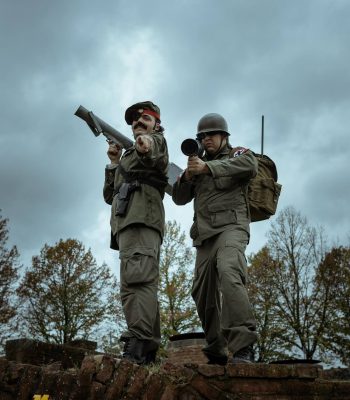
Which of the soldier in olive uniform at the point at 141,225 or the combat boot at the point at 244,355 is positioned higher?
the soldier in olive uniform at the point at 141,225

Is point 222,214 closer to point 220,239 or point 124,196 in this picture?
point 220,239

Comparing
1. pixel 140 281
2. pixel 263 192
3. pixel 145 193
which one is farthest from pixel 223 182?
pixel 140 281

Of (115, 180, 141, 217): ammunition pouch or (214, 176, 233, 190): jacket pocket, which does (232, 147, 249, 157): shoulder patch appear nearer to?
(214, 176, 233, 190): jacket pocket

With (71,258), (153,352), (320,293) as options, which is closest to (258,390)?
(153,352)

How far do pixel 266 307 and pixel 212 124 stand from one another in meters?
17.3

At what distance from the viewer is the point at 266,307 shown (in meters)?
20.9

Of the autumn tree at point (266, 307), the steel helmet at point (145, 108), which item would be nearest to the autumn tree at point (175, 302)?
the autumn tree at point (266, 307)

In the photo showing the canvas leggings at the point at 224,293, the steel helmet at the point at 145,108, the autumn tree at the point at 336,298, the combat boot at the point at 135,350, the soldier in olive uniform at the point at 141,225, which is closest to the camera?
the canvas leggings at the point at 224,293

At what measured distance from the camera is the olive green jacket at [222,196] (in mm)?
4207

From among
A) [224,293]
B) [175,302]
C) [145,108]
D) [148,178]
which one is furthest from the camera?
[175,302]

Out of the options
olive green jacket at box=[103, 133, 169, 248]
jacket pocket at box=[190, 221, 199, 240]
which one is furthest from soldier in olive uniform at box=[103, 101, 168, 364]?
jacket pocket at box=[190, 221, 199, 240]

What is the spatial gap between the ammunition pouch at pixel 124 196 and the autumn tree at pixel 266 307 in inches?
613

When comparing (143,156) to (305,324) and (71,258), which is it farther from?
(71,258)

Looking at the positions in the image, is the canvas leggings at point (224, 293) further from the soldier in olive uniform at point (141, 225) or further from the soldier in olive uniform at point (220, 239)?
the soldier in olive uniform at point (141, 225)
